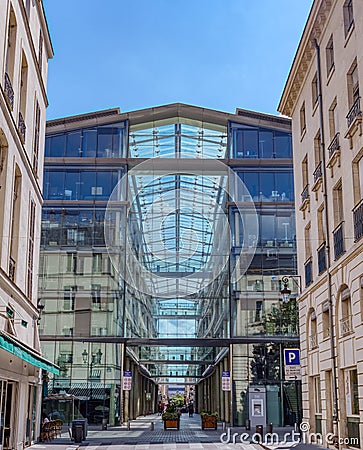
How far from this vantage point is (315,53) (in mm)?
25047

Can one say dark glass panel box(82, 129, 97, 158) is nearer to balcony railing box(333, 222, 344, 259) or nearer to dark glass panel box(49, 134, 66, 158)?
dark glass panel box(49, 134, 66, 158)

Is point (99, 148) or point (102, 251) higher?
point (99, 148)

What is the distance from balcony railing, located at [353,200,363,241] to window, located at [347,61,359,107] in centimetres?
344

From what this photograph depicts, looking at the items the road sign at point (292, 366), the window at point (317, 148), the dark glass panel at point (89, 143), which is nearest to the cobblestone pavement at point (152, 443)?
the road sign at point (292, 366)

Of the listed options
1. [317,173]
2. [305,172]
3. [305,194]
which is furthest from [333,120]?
[305,172]

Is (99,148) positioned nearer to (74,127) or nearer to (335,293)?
(74,127)

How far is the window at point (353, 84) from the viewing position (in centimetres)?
2019

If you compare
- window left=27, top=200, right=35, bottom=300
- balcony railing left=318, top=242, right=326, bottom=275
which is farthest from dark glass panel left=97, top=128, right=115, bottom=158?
balcony railing left=318, top=242, right=326, bottom=275

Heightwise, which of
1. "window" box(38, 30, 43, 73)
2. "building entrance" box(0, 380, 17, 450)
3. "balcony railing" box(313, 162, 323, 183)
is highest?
"window" box(38, 30, 43, 73)

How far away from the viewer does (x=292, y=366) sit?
24672mm

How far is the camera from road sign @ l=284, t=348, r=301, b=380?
2459 centimetres

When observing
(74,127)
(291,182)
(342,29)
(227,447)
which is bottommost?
(227,447)

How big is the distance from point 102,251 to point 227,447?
20.4 meters

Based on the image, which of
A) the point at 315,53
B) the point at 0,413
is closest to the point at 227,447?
the point at 0,413
